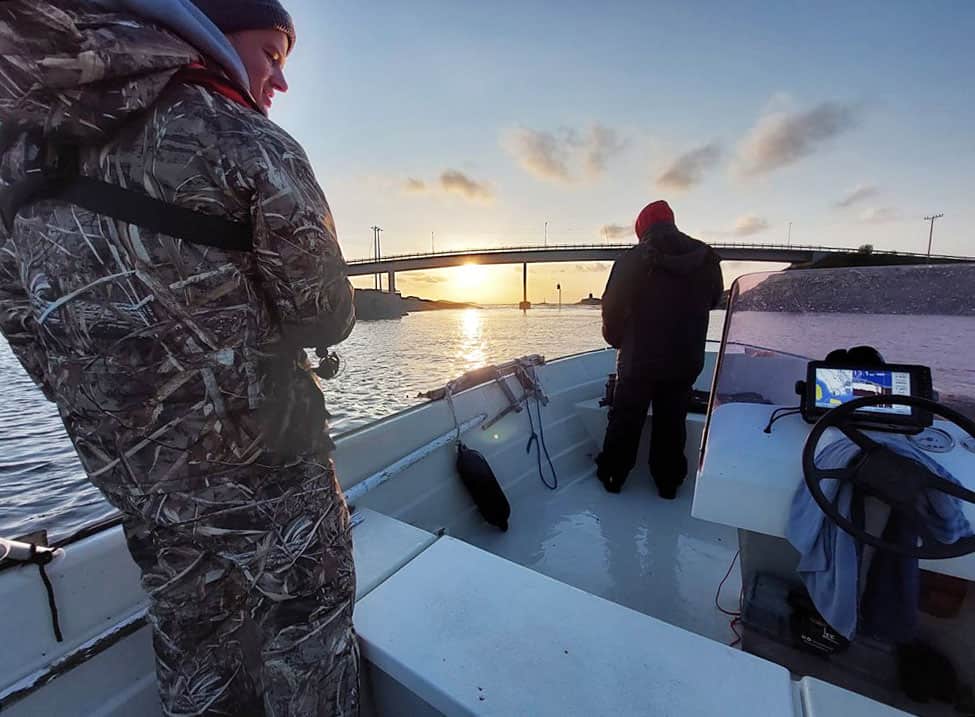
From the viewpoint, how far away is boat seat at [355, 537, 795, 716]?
2.61 ft

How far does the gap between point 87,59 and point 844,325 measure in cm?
181

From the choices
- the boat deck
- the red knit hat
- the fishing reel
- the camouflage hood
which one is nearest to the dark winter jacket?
the red knit hat

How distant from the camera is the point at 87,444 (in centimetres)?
70

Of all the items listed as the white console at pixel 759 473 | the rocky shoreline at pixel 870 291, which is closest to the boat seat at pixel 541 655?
the white console at pixel 759 473

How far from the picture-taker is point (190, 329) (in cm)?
65

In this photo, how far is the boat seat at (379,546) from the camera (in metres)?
1.13

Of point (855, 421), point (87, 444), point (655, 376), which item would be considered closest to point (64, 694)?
point (87, 444)

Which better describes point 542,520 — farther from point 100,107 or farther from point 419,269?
point 419,269

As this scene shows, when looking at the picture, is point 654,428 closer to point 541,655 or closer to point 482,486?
point 482,486

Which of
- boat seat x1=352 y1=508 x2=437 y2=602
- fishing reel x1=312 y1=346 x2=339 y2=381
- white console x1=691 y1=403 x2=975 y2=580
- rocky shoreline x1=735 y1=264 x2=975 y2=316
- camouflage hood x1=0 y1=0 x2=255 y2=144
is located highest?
camouflage hood x1=0 y1=0 x2=255 y2=144

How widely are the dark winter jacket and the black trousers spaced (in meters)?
0.10

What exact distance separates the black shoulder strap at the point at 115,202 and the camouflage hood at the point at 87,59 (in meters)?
0.06

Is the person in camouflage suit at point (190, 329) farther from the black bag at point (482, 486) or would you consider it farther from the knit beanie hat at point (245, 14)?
the black bag at point (482, 486)

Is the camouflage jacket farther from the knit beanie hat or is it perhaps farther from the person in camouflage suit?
the knit beanie hat
